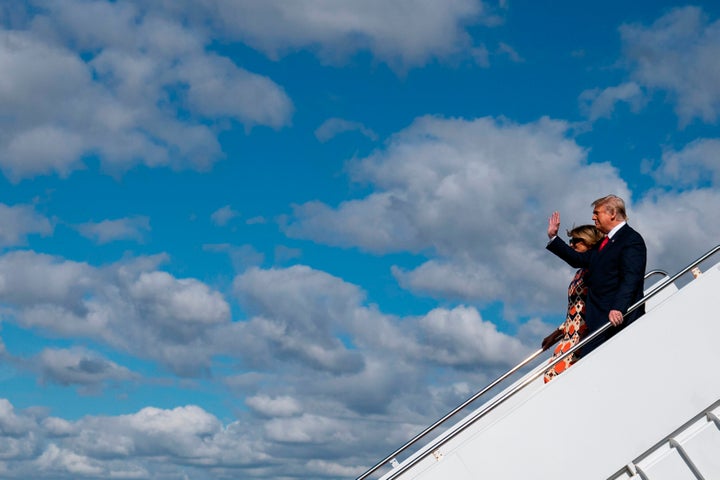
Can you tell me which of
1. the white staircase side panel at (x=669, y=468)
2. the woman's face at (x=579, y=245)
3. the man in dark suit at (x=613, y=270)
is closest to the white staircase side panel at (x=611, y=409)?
the white staircase side panel at (x=669, y=468)

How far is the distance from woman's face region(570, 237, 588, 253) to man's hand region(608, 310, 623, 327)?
3.55 ft

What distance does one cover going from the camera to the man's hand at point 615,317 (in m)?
6.87

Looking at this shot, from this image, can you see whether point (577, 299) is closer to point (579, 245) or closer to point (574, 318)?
point (574, 318)

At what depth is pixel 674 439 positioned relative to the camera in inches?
253

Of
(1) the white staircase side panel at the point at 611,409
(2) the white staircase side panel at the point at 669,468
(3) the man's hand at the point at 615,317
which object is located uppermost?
(3) the man's hand at the point at 615,317

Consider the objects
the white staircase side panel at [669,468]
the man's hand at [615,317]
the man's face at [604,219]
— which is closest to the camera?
the white staircase side panel at [669,468]

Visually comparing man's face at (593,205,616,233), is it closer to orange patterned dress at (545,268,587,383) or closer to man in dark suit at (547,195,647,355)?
man in dark suit at (547,195,647,355)

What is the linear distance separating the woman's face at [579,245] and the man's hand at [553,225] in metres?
0.24

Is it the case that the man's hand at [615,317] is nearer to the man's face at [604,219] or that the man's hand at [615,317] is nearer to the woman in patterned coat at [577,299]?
the woman in patterned coat at [577,299]

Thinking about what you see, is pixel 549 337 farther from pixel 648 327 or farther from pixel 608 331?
pixel 648 327

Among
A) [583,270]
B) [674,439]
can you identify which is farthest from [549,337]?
[674,439]

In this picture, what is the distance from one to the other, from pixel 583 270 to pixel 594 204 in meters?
0.75

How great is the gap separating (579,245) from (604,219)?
508 millimetres

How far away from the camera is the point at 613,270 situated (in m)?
7.30
